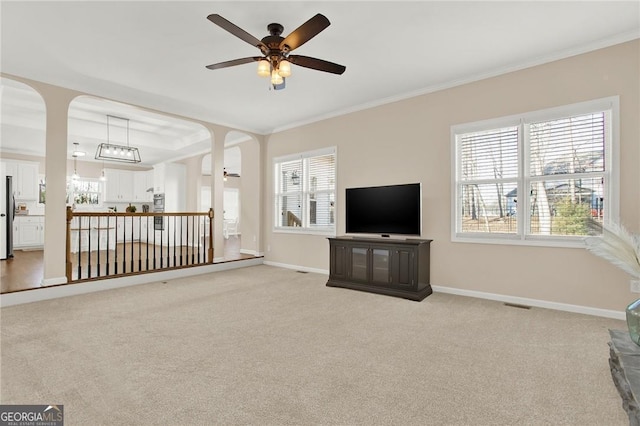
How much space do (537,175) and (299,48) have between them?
307 centimetres

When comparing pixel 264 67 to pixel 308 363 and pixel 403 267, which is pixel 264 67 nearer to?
pixel 308 363

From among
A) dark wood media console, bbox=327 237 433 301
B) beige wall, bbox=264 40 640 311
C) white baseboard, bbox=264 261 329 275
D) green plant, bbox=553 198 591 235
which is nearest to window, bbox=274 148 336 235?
beige wall, bbox=264 40 640 311

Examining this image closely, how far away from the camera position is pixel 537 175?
366cm

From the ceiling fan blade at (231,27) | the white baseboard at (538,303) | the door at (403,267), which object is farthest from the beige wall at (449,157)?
the ceiling fan blade at (231,27)

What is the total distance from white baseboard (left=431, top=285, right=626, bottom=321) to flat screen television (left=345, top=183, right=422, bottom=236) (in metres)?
0.93

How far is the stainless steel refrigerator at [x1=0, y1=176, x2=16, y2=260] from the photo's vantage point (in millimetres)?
6535

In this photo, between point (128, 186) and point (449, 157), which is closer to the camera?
point (449, 157)

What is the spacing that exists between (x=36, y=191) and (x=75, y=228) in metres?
2.56

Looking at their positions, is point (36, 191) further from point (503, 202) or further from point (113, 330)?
point (503, 202)

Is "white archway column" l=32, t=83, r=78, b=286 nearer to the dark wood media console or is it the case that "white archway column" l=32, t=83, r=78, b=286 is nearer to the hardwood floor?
the hardwood floor

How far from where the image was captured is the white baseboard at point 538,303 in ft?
10.6

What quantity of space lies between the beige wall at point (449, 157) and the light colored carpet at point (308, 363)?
1.18 ft

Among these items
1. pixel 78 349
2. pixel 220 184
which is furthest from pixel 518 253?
pixel 220 184

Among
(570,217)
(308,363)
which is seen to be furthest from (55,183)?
(570,217)
